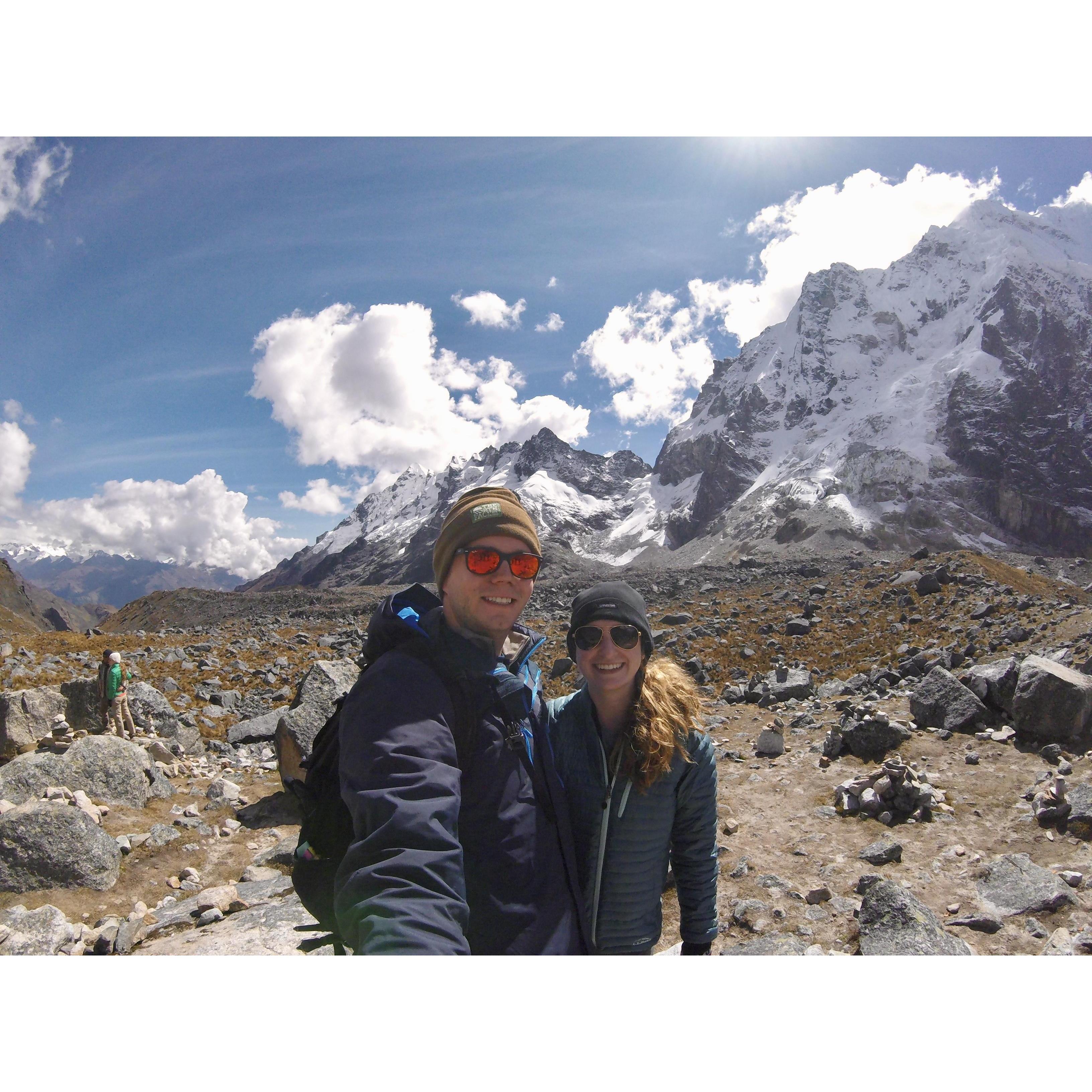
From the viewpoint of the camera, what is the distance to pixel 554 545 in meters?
184

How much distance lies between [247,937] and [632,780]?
5164mm

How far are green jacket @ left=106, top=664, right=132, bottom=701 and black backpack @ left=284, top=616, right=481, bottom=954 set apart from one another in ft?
41.7

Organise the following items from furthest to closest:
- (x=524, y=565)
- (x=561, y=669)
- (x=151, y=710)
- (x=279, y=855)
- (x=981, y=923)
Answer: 1. (x=561, y=669)
2. (x=151, y=710)
3. (x=279, y=855)
4. (x=981, y=923)
5. (x=524, y=565)

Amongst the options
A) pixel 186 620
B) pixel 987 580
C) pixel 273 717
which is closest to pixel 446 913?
pixel 273 717

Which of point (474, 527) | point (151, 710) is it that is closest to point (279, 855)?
point (474, 527)

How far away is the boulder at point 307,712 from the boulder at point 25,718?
4.75m

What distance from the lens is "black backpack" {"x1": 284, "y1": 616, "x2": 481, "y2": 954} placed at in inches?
89.0

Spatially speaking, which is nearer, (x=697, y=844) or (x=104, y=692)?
(x=697, y=844)

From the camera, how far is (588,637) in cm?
343

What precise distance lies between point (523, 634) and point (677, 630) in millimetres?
20298

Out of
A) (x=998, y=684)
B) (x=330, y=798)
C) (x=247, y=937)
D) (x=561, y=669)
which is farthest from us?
(x=561, y=669)

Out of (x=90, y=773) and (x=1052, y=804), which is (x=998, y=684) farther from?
(x=90, y=773)

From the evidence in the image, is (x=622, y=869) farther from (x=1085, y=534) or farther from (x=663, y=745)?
(x=1085, y=534)

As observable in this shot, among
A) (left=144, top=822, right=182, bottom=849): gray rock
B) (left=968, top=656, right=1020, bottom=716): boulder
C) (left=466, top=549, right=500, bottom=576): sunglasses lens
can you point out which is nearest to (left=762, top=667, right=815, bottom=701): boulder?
(left=968, top=656, right=1020, bottom=716): boulder
